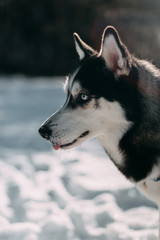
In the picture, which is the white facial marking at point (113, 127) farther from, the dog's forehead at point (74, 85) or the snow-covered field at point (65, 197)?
the snow-covered field at point (65, 197)

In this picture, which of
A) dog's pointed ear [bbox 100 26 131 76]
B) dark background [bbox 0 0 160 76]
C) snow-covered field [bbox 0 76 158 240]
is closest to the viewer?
dog's pointed ear [bbox 100 26 131 76]

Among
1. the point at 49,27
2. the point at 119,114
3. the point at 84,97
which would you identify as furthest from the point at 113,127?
the point at 49,27

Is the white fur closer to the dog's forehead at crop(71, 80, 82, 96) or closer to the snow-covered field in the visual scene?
the dog's forehead at crop(71, 80, 82, 96)

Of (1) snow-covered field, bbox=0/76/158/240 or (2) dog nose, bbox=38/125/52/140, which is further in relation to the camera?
(1) snow-covered field, bbox=0/76/158/240

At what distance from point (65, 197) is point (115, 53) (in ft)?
4.48

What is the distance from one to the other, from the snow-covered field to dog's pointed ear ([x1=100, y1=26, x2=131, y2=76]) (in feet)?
2.28

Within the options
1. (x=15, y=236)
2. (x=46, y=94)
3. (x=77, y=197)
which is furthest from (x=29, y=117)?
(x=15, y=236)

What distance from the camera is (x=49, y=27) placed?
10141mm

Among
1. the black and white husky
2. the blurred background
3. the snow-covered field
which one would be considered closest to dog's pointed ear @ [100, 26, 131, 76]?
the black and white husky

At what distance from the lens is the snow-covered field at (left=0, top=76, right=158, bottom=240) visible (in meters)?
2.13

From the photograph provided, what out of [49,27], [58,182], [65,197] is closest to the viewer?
[65,197]

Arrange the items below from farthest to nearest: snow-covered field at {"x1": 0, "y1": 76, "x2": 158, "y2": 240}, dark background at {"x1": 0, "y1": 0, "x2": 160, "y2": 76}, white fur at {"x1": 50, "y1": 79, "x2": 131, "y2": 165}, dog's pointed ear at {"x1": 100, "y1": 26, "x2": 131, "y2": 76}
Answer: dark background at {"x1": 0, "y1": 0, "x2": 160, "y2": 76}, snow-covered field at {"x1": 0, "y1": 76, "x2": 158, "y2": 240}, white fur at {"x1": 50, "y1": 79, "x2": 131, "y2": 165}, dog's pointed ear at {"x1": 100, "y1": 26, "x2": 131, "y2": 76}

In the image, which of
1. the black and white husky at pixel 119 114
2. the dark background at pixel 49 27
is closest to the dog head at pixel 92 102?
the black and white husky at pixel 119 114

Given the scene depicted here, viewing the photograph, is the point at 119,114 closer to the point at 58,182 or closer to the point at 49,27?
the point at 58,182
